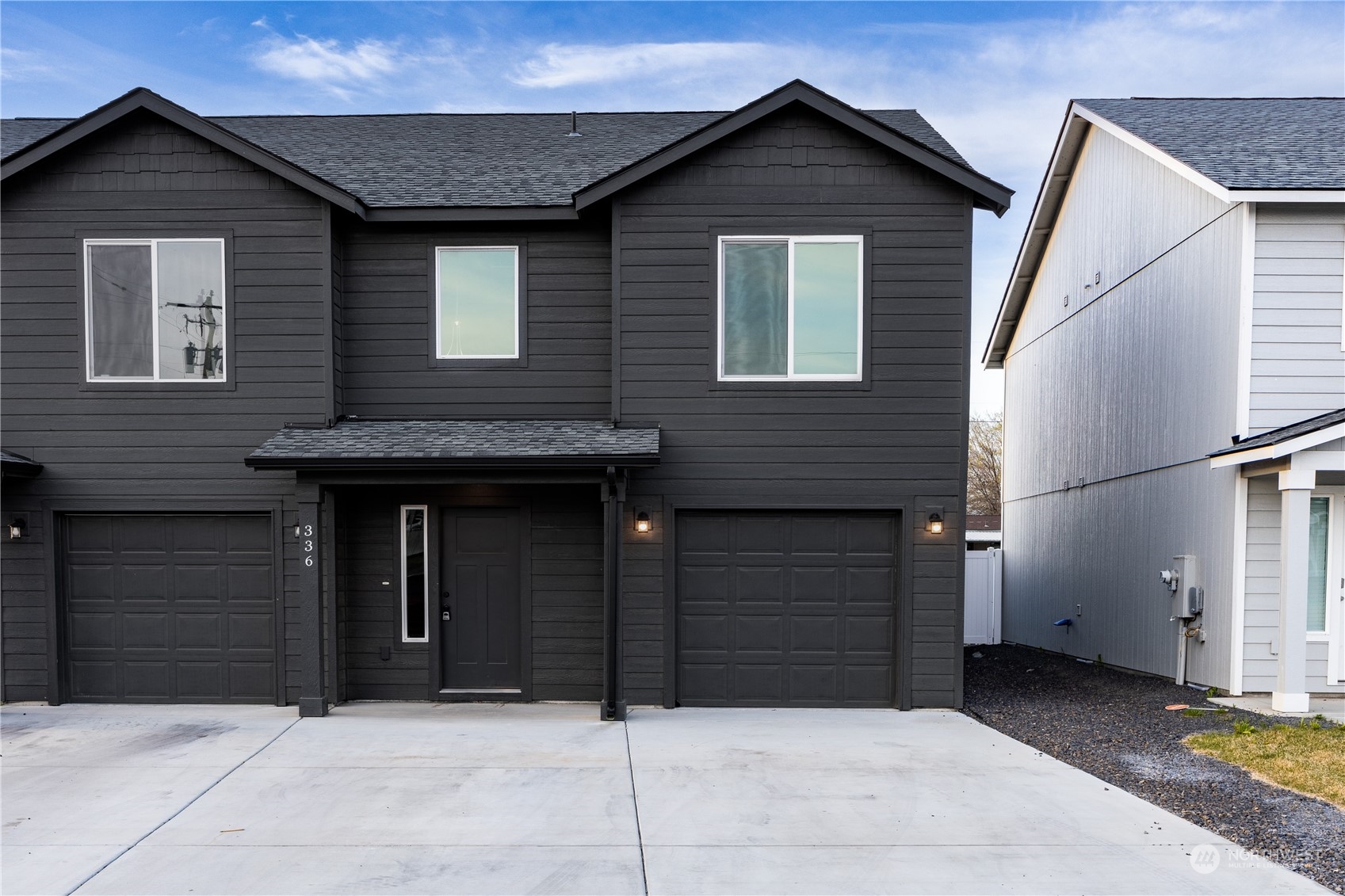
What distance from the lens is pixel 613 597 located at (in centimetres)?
810

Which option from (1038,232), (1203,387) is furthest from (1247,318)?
(1038,232)

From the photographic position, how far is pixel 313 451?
7984mm

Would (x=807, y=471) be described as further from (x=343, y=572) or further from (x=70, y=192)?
(x=70, y=192)

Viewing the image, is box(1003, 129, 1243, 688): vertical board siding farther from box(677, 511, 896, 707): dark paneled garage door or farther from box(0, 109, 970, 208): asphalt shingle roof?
box(677, 511, 896, 707): dark paneled garage door

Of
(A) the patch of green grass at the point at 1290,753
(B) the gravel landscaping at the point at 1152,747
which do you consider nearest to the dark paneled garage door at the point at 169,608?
(B) the gravel landscaping at the point at 1152,747

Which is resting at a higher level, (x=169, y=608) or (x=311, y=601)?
(x=311, y=601)

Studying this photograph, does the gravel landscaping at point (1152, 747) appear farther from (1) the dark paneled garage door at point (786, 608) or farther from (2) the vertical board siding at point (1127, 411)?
(1) the dark paneled garage door at point (786, 608)

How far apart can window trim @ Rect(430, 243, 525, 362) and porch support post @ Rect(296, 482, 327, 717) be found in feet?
5.89

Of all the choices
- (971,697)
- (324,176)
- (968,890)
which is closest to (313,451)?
(324,176)

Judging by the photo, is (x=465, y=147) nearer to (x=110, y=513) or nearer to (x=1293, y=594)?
(x=110, y=513)

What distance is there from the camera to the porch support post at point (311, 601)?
26.8ft

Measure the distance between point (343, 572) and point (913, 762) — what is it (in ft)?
18.2

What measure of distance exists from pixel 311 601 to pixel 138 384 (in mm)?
2723

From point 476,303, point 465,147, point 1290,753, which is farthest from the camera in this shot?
point 465,147
